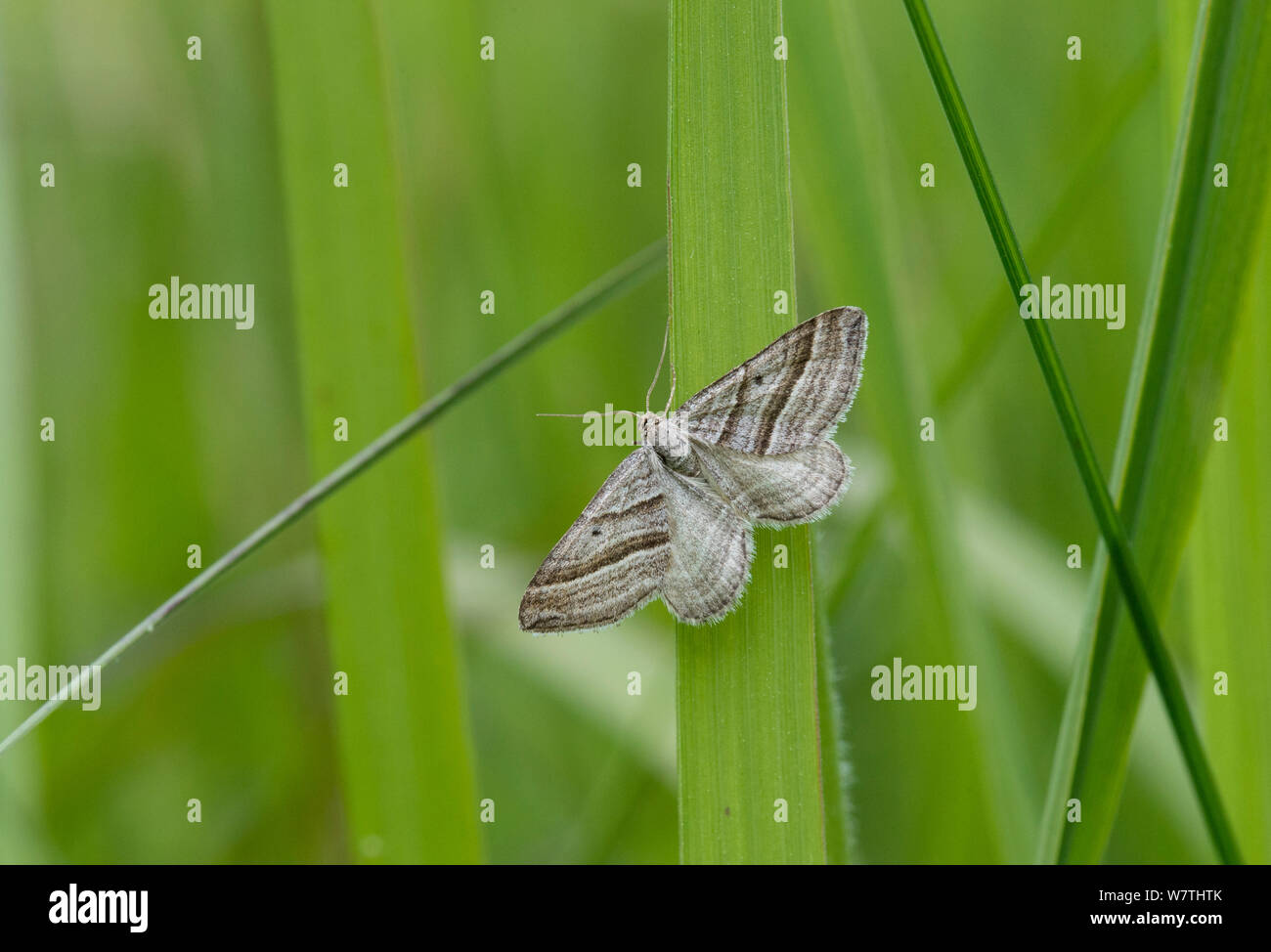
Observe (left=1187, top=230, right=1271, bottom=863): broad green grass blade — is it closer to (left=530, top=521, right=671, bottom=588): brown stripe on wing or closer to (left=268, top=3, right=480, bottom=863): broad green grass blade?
(left=530, top=521, right=671, bottom=588): brown stripe on wing

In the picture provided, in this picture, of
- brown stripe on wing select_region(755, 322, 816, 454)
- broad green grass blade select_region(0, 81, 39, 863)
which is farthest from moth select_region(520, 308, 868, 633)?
broad green grass blade select_region(0, 81, 39, 863)

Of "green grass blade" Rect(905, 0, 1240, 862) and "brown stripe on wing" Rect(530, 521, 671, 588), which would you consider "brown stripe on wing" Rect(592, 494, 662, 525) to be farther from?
"green grass blade" Rect(905, 0, 1240, 862)

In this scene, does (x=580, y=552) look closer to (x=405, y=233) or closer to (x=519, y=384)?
(x=405, y=233)

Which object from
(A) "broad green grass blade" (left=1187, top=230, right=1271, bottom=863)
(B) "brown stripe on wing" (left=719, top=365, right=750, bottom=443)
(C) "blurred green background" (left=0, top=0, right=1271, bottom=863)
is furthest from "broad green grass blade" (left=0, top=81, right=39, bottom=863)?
(A) "broad green grass blade" (left=1187, top=230, right=1271, bottom=863)

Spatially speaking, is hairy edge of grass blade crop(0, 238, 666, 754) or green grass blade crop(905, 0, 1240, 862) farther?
hairy edge of grass blade crop(0, 238, 666, 754)

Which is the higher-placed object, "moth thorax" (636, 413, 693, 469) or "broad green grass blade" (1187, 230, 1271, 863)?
"moth thorax" (636, 413, 693, 469)

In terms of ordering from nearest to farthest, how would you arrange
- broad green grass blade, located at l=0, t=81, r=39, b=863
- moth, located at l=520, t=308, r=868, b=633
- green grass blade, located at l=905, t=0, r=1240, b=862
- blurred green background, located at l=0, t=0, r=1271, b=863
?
green grass blade, located at l=905, t=0, r=1240, b=862 → moth, located at l=520, t=308, r=868, b=633 → broad green grass blade, located at l=0, t=81, r=39, b=863 → blurred green background, located at l=0, t=0, r=1271, b=863

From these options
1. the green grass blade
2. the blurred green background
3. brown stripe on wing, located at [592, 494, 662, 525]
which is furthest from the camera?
the blurred green background

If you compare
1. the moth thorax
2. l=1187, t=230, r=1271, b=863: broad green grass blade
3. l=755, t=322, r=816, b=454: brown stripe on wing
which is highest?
l=755, t=322, r=816, b=454: brown stripe on wing
